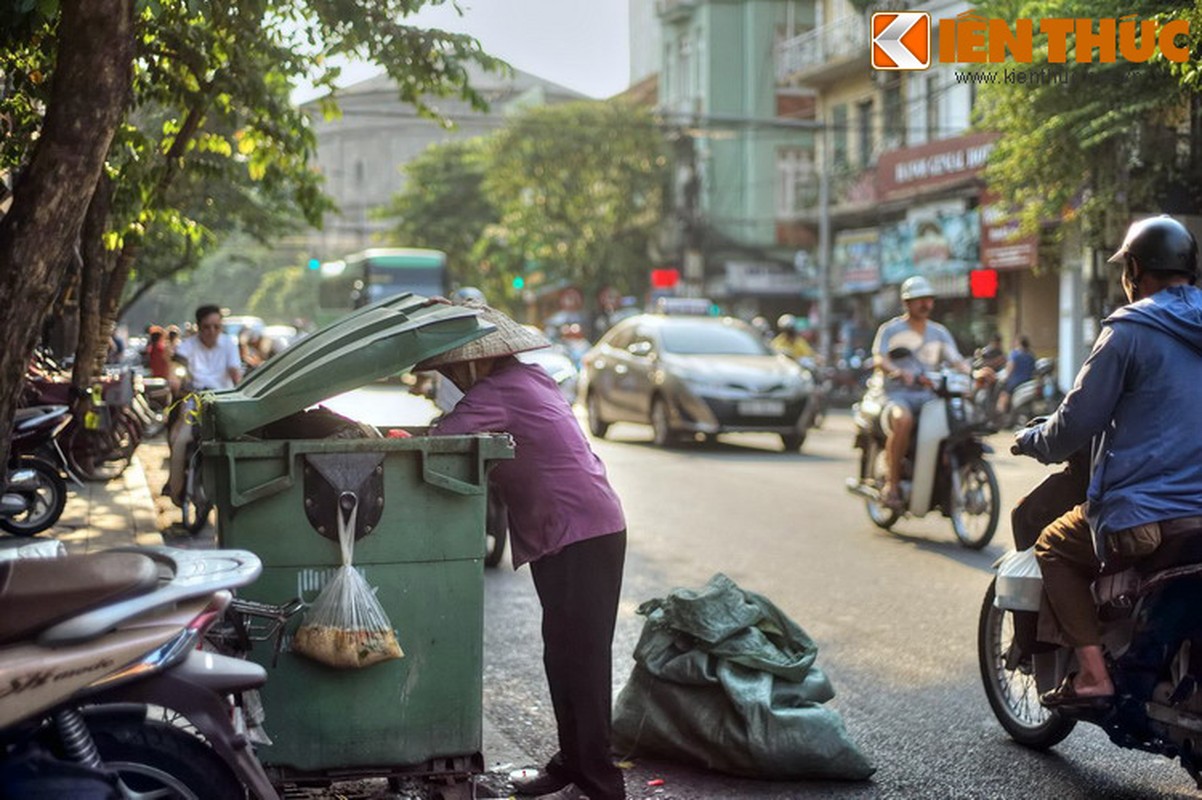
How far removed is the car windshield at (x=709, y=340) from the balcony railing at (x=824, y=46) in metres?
17.6

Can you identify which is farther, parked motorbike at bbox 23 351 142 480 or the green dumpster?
parked motorbike at bbox 23 351 142 480

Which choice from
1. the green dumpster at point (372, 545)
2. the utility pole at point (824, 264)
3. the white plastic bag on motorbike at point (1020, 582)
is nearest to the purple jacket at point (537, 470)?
the green dumpster at point (372, 545)

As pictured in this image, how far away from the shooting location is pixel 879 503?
1166 centimetres

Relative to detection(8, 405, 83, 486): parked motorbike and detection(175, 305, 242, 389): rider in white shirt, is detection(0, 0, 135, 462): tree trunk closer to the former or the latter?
detection(8, 405, 83, 486): parked motorbike

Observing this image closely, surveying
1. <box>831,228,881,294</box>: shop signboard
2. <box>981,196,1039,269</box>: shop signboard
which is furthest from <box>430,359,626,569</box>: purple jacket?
<box>831,228,881,294</box>: shop signboard

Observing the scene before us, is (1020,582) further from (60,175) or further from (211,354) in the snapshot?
(211,354)

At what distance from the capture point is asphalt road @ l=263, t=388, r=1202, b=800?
17.3ft

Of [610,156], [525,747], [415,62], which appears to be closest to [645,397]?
[415,62]

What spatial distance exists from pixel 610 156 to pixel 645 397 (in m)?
28.9

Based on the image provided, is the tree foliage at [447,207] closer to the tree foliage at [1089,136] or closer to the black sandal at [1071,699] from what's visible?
the tree foliage at [1089,136]

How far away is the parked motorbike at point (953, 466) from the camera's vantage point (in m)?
10.8

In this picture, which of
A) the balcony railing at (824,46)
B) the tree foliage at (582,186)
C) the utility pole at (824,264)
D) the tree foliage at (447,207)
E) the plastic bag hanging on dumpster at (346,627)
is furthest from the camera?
the tree foliage at (447,207)

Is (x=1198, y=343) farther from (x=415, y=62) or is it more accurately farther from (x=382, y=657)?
(x=415, y=62)

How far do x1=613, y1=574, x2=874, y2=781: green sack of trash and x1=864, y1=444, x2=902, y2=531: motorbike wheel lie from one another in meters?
6.28
